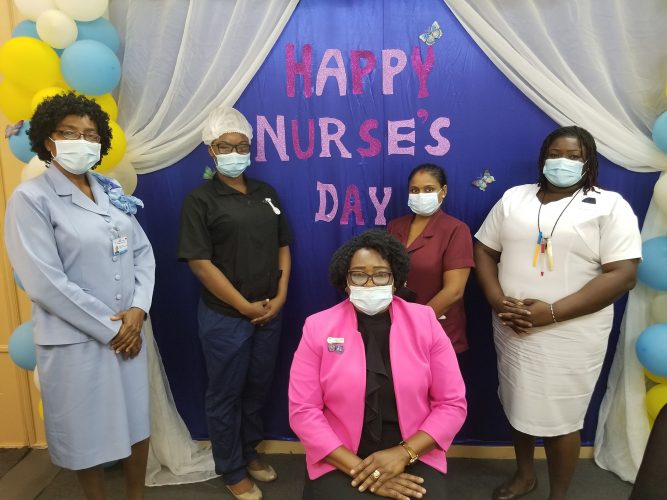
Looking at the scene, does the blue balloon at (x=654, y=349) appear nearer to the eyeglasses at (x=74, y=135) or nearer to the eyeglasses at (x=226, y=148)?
the eyeglasses at (x=226, y=148)

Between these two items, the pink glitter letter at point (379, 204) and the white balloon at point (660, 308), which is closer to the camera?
the white balloon at point (660, 308)

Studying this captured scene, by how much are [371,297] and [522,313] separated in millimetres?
732

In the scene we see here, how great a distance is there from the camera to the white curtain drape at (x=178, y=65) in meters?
2.35

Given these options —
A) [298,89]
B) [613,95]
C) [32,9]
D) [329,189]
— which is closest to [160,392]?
[329,189]

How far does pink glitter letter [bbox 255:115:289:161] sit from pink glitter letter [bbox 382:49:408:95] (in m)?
0.52

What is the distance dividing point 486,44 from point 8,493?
10.2ft

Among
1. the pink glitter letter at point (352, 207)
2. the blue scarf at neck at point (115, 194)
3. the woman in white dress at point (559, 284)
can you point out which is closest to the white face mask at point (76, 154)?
the blue scarf at neck at point (115, 194)

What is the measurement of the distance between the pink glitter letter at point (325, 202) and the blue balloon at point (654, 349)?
4.99ft

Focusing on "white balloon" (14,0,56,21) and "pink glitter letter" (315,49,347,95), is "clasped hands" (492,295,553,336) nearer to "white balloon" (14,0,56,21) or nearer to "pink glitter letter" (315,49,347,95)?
"pink glitter letter" (315,49,347,95)

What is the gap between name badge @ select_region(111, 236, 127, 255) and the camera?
1.83m

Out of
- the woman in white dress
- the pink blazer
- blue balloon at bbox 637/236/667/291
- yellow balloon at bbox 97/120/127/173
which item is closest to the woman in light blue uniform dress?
yellow balloon at bbox 97/120/127/173

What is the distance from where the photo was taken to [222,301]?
2.22m

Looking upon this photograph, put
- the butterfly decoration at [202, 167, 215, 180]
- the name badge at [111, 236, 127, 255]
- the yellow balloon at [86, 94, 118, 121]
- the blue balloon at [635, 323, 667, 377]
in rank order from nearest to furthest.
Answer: the name badge at [111, 236, 127, 255] → the blue balloon at [635, 323, 667, 377] → the yellow balloon at [86, 94, 118, 121] → the butterfly decoration at [202, 167, 215, 180]

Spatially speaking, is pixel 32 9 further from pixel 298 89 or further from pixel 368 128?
pixel 368 128
